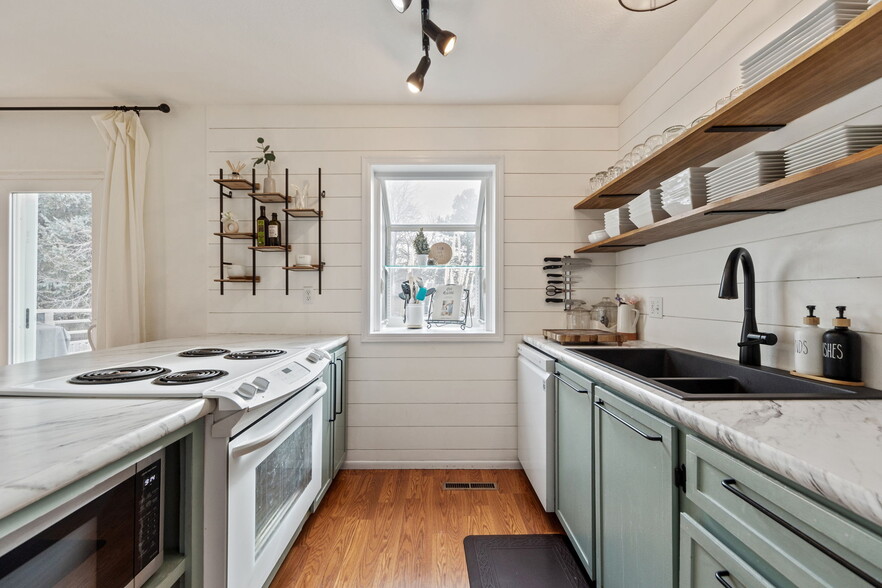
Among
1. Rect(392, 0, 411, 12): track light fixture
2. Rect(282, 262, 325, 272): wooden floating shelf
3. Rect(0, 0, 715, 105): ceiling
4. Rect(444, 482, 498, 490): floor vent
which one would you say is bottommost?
Rect(444, 482, 498, 490): floor vent

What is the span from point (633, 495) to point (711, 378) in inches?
23.6

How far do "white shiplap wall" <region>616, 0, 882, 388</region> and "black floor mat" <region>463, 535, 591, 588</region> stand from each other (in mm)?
1132

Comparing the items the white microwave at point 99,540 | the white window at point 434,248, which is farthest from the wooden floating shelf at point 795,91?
the white microwave at point 99,540

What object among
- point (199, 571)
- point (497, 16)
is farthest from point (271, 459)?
point (497, 16)

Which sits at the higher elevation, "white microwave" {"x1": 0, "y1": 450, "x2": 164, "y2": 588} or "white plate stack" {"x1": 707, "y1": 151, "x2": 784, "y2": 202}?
"white plate stack" {"x1": 707, "y1": 151, "x2": 784, "y2": 202}

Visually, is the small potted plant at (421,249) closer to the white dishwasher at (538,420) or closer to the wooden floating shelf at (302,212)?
the wooden floating shelf at (302,212)

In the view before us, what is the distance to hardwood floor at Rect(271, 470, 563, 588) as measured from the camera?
1.64 metres

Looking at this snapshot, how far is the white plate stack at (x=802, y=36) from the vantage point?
931 mm

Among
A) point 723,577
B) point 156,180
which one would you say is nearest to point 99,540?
point 723,577

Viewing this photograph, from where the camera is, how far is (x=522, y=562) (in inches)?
67.1

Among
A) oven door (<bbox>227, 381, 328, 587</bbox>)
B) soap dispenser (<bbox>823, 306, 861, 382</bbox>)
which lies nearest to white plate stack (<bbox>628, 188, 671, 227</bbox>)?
soap dispenser (<bbox>823, 306, 861, 382</bbox>)

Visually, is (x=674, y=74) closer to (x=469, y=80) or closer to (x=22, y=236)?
(x=469, y=80)

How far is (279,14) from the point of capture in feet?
5.90

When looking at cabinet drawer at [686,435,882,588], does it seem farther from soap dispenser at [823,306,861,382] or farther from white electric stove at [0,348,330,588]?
white electric stove at [0,348,330,588]
